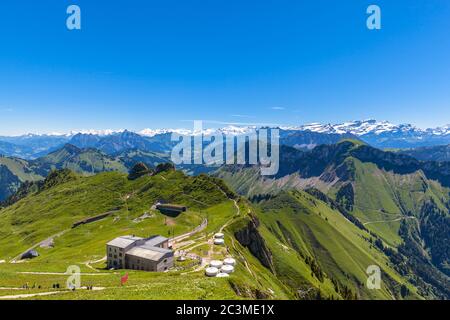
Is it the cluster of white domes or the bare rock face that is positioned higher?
the cluster of white domes

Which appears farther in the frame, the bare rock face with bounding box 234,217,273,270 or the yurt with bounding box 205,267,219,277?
the bare rock face with bounding box 234,217,273,270

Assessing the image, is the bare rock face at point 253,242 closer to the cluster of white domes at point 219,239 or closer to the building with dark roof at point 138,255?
the cluster of white domes at point 219,239

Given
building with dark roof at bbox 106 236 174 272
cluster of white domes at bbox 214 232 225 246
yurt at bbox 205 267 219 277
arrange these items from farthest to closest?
cluster of white domes at bbox 214 232 225 246
building with dark roof at bbox 106 236 174 272
yurt at bbox 205 267 219 277

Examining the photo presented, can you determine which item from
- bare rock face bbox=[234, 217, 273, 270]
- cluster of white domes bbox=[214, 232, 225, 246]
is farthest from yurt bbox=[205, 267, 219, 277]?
bare rock face bbox=[234, 217, 273, 270]

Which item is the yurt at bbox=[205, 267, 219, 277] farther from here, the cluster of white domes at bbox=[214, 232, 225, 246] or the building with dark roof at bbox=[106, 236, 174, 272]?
the cluster of white domes at bbox=[214, 232, 225, 246]

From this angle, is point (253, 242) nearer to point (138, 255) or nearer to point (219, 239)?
point (219, 239)

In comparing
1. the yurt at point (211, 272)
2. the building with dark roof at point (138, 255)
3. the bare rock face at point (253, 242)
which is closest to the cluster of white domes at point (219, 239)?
the bare rock face at point (253, 242)
